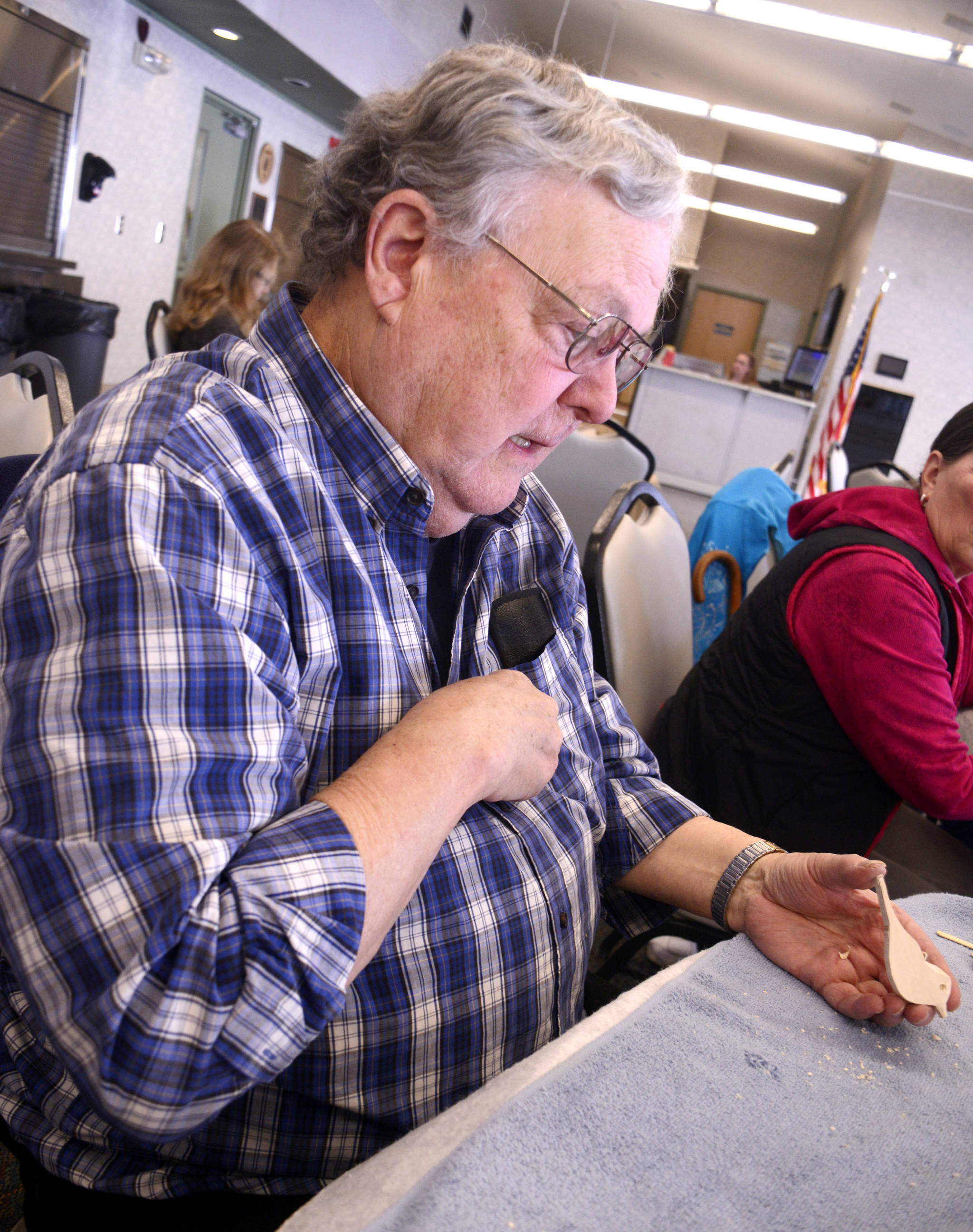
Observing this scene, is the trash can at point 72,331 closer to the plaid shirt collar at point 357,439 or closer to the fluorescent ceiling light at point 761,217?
the plaid shirt collar at point 357,439

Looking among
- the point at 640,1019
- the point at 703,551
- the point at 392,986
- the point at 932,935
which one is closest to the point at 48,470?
the point at 392,986

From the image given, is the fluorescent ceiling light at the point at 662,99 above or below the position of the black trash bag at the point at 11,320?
above

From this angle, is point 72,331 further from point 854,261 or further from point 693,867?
point 854,261

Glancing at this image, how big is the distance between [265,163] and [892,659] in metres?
8.30

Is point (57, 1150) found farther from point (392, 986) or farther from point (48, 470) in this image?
point (48, 470)

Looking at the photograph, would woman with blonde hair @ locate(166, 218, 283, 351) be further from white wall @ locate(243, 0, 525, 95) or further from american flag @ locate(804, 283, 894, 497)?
american flag @ locate(804, 283, 894, 497)

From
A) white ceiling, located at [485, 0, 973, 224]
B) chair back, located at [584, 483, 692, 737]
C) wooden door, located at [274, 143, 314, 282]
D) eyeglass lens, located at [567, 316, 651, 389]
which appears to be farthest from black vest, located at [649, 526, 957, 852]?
wooden door, located at [274, 143, 314, 282]

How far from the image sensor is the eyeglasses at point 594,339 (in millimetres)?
849

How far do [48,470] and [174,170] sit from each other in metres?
7.32

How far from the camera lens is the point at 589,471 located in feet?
10.7

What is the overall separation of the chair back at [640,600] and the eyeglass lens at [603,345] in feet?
1.88

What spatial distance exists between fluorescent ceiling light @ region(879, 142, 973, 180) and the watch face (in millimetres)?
5216

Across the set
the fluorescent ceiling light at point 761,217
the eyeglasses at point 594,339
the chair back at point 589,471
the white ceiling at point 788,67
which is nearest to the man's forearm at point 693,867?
the eyeglasses at point 594,339

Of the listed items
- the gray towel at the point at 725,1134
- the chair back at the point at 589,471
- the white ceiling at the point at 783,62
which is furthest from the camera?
the white ceiling at the point at 783,62
